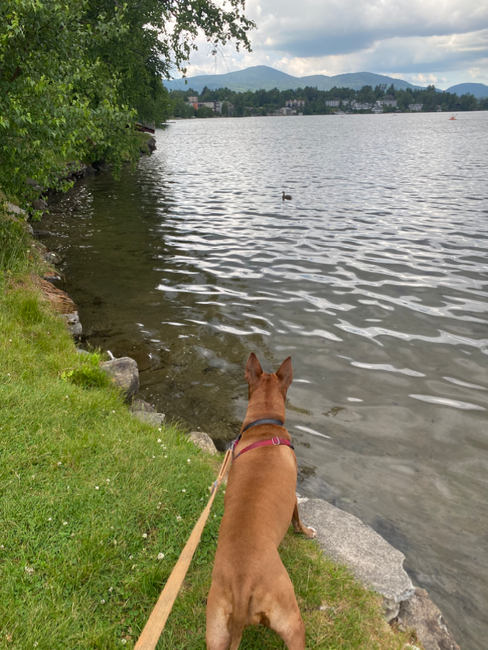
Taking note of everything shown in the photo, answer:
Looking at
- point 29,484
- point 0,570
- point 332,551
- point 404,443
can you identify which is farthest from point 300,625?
point 404,443

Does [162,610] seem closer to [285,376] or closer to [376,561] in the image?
[285,376]

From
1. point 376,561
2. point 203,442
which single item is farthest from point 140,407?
point 376,561

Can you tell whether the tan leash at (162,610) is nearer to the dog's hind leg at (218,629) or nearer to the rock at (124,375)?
the dog's hind leg at (218,629)

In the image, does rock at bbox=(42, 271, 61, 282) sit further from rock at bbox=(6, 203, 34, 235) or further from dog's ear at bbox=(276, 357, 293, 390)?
dog's ear at bbox=(276, 357, 293, 390)

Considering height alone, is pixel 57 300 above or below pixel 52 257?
above

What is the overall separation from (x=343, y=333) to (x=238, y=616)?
25.7 ft

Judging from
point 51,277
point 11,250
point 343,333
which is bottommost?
point 343,333

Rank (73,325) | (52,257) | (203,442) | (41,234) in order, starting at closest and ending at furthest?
1. (203,442)
2. (73,325)
3. (52,257)
4. (41,234)

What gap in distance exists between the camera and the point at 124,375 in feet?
Result: 22.9

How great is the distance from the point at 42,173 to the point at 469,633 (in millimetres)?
10672

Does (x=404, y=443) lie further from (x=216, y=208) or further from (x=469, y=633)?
(x=216, y=208)

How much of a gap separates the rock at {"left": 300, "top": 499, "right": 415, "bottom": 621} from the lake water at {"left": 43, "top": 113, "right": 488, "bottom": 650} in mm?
686

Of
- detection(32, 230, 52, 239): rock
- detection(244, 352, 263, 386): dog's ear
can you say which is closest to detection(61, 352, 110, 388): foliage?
detection(244, 352, 263, 386): dog's ear

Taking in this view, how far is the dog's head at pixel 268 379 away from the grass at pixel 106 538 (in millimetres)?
1299
